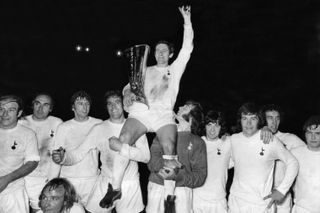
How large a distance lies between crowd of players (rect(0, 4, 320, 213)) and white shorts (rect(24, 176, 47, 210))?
12mm

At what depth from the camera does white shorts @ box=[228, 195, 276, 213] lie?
4.11 metres

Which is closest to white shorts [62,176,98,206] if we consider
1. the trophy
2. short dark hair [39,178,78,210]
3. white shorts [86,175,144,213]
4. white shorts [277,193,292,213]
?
white shorts [86,175,144,213]

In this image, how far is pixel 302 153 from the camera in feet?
14.6

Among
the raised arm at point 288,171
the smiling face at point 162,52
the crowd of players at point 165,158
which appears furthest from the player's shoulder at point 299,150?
the smiling face at point 162,52

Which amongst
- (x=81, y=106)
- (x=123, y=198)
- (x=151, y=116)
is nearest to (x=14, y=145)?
(x=81, y=106)

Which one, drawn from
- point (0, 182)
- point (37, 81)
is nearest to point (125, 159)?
point (0, 182)

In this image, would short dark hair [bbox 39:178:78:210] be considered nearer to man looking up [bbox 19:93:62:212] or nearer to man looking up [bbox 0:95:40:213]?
man looking up [bbox 0:95:40:213]

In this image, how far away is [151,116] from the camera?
374 centimetres

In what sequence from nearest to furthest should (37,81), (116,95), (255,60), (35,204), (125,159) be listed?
(125,159), (116,95), (35,204), (37,81), (255,60)

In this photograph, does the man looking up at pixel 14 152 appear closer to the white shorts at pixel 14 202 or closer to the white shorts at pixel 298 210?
the white shorts at pixel 14 202

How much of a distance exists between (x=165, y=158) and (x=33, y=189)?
2.20 metres

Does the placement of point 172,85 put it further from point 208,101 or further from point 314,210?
point 208,101

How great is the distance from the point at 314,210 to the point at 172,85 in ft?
6.73

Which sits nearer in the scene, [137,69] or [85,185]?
[137,69]
